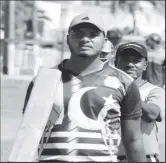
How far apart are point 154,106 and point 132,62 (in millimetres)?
303

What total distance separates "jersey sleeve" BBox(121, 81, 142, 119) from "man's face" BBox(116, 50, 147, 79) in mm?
1150

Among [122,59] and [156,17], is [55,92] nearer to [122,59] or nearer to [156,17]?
[122,59]

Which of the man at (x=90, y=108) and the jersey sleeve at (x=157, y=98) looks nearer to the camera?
the man at (x=90, y=108)

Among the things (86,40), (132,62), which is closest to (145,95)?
(132,62)

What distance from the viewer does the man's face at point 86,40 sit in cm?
311

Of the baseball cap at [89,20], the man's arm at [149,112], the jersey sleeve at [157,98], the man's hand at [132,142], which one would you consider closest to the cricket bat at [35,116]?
the baseball cap at [89,20]

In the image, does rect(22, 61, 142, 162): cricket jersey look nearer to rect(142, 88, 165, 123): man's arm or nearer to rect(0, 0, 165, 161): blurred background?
rect(0, 0, 165, 161): blurred background

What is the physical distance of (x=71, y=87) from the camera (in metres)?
3.05

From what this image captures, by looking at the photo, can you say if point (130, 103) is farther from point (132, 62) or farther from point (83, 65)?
point (132, 62)

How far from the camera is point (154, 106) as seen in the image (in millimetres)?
4309

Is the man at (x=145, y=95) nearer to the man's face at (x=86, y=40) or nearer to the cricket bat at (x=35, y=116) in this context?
the man's face at (x=86, y=40)

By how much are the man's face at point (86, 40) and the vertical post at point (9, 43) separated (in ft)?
A: 83.8

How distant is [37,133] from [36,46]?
89.6ft

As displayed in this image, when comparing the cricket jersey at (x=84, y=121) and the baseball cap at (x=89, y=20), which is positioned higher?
the baseball cap at (x=89, y=20)
